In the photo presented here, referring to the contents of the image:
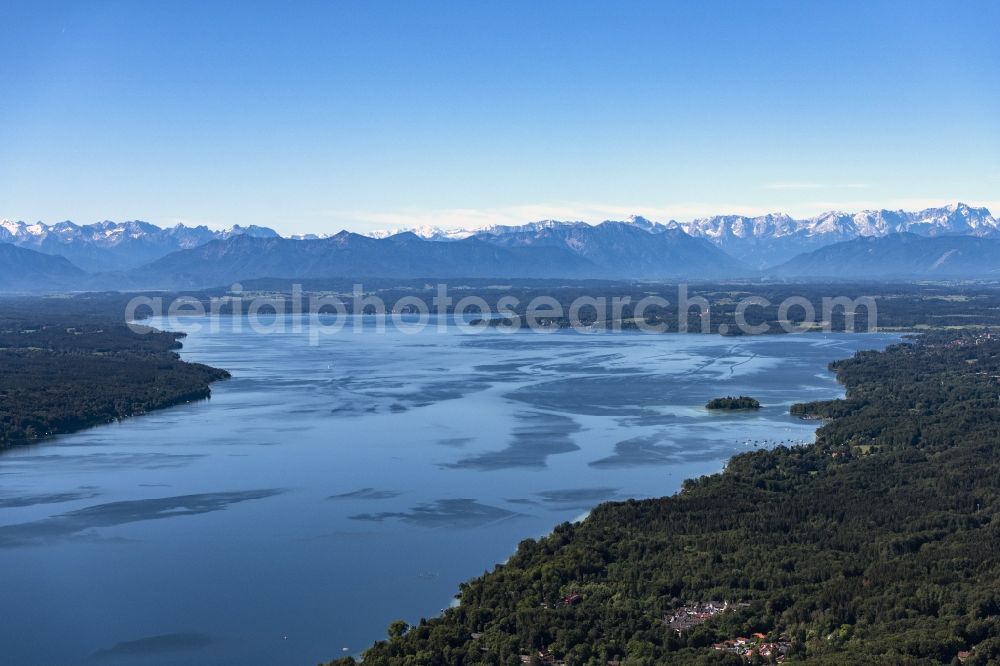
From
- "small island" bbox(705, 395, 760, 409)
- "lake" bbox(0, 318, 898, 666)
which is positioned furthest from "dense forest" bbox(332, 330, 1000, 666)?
"small island" bbox(705, 395, 760, 409)

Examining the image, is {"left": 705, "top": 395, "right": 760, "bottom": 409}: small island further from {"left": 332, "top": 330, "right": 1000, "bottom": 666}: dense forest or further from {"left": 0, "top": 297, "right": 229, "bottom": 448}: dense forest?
{"left": 0, "top": 297, "right": 229, "bottom": 448}: dense forest

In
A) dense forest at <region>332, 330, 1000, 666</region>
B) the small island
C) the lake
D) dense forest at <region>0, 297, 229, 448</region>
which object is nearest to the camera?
dense forest at <region>332, 330, 1000, 666</region>

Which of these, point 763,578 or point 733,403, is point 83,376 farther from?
point 763,578

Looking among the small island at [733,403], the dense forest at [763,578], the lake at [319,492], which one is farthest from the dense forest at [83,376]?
the dense forest at [763,578]

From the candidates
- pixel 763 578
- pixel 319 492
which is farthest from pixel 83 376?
pixel 763 578

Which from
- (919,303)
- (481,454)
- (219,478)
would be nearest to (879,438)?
(481,454)

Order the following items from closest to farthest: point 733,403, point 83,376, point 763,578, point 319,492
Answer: point 763,578 → point 319,492 → point 733,403 → point 83,376
